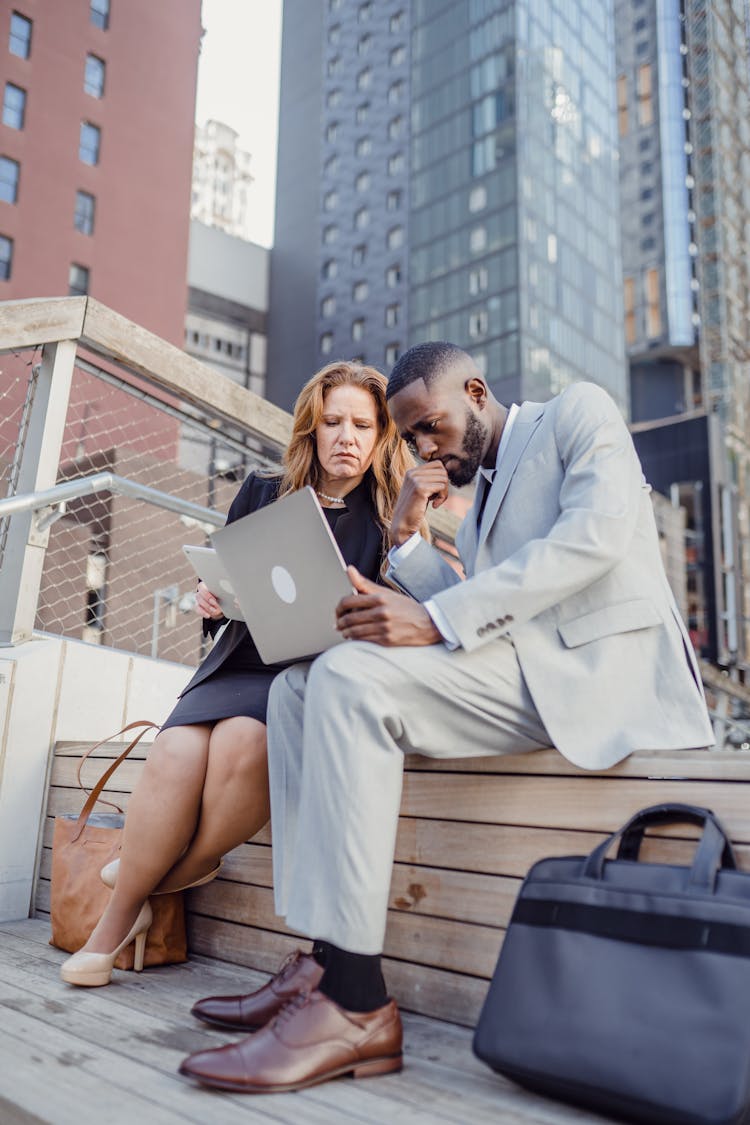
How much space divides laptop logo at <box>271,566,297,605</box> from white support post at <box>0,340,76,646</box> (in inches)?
51.7

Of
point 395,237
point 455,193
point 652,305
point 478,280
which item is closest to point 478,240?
point 478,280

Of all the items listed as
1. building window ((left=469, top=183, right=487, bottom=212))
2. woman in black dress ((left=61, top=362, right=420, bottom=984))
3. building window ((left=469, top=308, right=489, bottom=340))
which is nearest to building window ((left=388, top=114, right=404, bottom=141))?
building window ((left=469, top=183, right=487, bottom=212))

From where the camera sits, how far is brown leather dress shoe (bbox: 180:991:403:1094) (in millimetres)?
1299

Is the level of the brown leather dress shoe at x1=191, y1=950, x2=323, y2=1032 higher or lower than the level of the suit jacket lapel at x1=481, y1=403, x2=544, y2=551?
lower

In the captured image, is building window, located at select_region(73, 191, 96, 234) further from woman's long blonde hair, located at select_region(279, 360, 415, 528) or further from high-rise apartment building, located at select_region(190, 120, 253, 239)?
high-rise apartment building, located at select_region(190, 120, 253, 239)

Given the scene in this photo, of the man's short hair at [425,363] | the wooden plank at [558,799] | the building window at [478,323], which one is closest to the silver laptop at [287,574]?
the wooden plank at [558,799]

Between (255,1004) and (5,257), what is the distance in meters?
21.7

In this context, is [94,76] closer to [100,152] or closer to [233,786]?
[100,152]

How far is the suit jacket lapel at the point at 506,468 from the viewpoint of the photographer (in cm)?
184

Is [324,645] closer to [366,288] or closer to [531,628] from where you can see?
[531,628]

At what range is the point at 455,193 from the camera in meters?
36.2

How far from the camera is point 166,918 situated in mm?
2166

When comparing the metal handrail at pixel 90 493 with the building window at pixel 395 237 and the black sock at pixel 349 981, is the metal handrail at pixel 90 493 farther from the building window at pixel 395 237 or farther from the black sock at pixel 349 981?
the building window at pixel 395 237

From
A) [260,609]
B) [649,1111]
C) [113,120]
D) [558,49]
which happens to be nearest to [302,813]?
[260,609]
